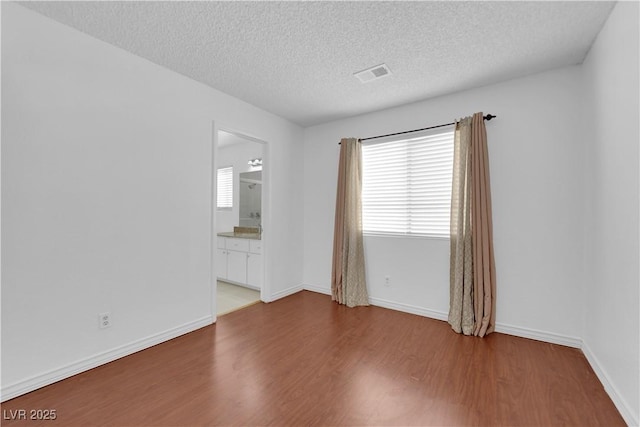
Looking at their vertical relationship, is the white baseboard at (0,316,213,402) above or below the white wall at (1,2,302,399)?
below

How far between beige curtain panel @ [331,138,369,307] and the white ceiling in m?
1.00

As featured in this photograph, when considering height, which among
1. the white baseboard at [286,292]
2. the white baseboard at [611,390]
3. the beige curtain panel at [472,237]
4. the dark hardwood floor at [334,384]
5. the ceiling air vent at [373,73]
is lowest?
the dark hardwood floor at [334,384]

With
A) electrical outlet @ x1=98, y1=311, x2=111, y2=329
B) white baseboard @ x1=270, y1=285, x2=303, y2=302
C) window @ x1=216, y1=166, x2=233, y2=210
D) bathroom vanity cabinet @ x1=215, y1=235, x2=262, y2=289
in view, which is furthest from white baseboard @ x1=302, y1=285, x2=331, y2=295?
electrical outlet @ x1=98, y1=311, x2=111, y2=329

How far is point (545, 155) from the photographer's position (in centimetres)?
255

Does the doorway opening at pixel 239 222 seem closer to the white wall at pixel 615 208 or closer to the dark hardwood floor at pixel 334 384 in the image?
the dark hardwood floor at pixel 334 384

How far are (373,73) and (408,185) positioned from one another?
1.38 meters

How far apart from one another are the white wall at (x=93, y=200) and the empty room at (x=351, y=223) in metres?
0.01

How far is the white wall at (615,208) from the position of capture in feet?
5.05

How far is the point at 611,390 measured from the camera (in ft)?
5.77

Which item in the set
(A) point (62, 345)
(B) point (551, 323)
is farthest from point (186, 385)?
(B) point (551, 323)

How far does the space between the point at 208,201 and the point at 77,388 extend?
1759mm

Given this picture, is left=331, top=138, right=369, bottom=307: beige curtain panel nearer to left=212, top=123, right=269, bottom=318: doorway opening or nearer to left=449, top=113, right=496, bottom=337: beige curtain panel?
left=212, top=123, right=269, bottom=318: doorway opening

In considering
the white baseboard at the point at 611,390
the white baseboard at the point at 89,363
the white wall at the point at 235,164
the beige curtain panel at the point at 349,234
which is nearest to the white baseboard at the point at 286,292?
the beige curtain panel at the point at 349,234

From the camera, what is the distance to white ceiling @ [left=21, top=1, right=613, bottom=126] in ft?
5.85
